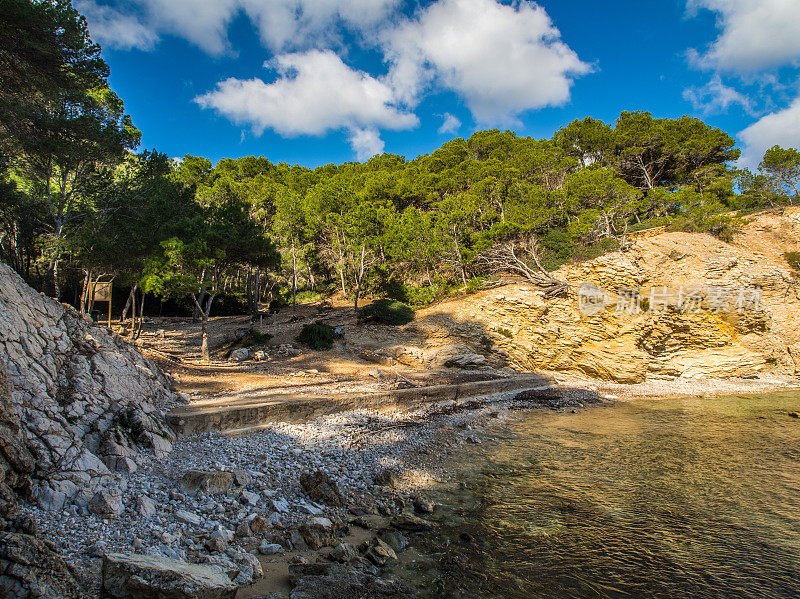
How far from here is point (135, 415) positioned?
6.32 meters

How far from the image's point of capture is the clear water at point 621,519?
429 cm

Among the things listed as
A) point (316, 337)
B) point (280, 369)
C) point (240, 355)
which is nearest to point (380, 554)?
point (280, 369)

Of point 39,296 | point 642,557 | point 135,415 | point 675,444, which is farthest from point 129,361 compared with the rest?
point 675,444

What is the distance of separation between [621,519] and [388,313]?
18.2 metres

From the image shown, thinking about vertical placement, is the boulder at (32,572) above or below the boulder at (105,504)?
above

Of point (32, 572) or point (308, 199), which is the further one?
point (308, 199)

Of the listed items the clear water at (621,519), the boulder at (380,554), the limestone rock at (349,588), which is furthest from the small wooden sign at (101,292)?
the limestone rock at (349,588)

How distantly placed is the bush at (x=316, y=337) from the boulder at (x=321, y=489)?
13436mm

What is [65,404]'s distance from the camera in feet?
18.3

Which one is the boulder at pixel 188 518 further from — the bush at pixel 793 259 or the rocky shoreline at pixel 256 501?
the bush at pixel 793 259

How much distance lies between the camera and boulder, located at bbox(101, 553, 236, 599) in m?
2.90

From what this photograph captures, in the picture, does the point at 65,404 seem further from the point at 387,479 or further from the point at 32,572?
the point at 387,479

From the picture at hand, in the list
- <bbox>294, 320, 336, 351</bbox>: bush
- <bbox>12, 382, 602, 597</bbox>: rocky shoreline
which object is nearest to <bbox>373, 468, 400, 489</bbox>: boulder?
<bbox>12, 382, 602, 597</bbox>: rocky shoreline

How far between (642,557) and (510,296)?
18816 millimetres
